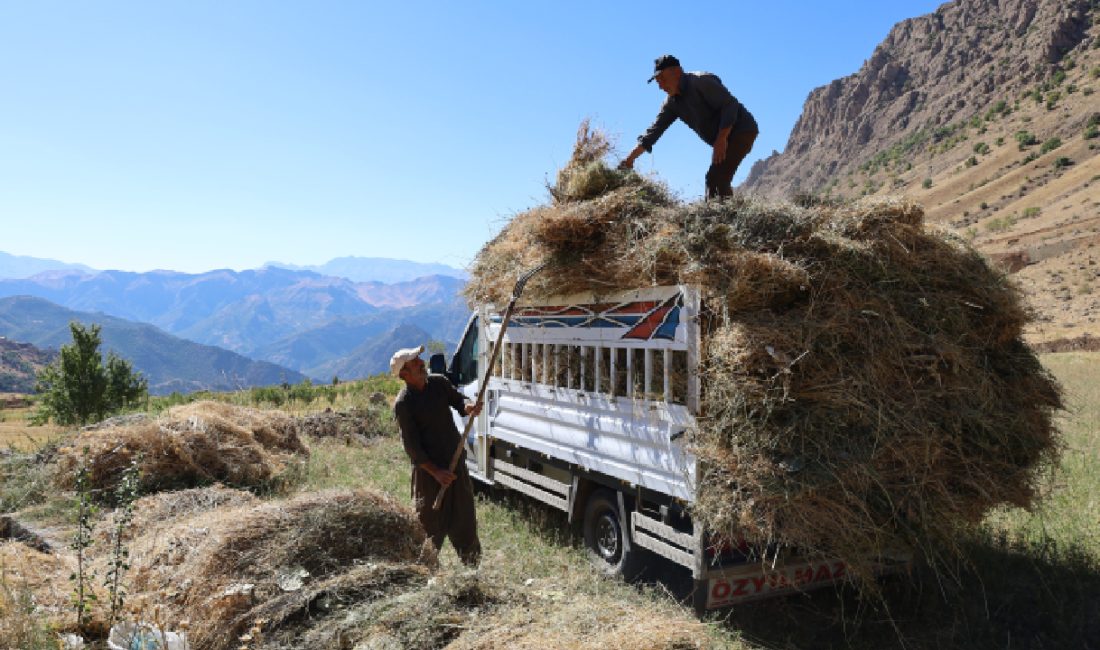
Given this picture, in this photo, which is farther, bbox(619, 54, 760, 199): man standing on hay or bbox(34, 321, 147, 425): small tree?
bbox(34, 321, 147, 425): small tree

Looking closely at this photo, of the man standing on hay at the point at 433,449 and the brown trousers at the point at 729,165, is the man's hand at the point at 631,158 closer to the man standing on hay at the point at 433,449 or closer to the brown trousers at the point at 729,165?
the brown trousers at the point at 729,165

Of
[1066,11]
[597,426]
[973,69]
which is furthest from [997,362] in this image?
[973,69]

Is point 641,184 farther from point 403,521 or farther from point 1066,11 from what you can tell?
point 1066,11

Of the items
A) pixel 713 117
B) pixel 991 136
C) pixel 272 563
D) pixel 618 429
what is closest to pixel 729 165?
pixel 713 117

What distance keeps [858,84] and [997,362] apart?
434 feet

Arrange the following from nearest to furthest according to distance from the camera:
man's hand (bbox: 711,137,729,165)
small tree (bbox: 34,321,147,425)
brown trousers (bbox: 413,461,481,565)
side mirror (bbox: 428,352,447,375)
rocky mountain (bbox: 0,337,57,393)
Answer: brown trousers (bbox: 413,461,481,565) < man's hand (bbox: 711,137,729,165) < side mirror (bbox: 428,352,447,375) < small tree (bbox: 34,321,147,425) < rocky mountain (bbox: 0,337,57,393)

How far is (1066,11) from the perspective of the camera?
257 ft

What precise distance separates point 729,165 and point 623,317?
2033 mm

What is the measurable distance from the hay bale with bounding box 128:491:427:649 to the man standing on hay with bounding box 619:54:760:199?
3.50 m

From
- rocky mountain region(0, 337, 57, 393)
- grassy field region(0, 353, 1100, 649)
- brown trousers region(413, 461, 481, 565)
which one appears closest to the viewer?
grassy field region(0, 353, 1100, 649)

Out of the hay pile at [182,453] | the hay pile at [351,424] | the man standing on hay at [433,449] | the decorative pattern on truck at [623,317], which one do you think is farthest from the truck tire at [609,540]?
the hay pile at [351,424]

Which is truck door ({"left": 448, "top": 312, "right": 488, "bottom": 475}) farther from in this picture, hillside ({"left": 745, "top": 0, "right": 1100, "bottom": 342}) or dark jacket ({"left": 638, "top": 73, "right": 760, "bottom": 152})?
hillside ({"left": 745, "top": 0, "right": 1100, "bottom": 342})

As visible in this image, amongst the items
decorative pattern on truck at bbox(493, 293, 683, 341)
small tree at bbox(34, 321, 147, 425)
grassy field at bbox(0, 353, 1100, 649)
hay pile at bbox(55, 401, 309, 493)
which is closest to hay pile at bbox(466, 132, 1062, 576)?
decorative pattern on truck at bbox(493, 293, 683, 341)

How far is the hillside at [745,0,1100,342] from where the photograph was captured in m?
35.8
